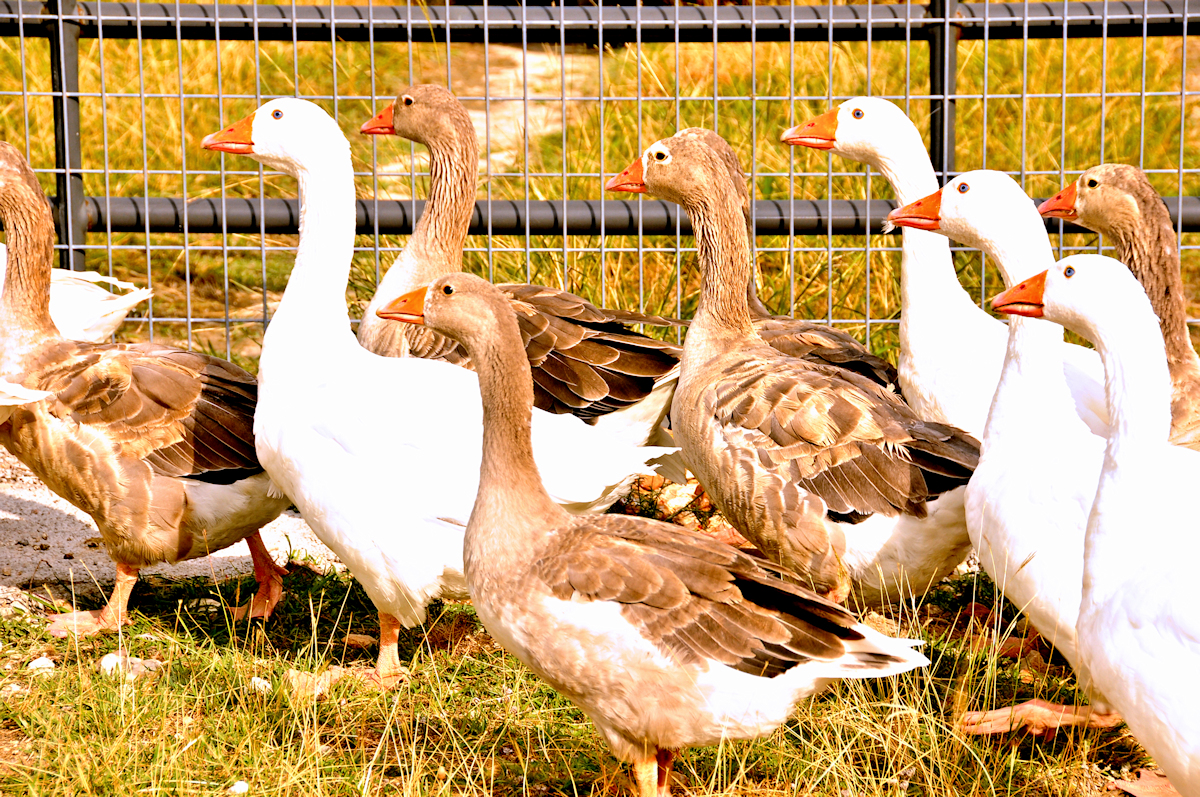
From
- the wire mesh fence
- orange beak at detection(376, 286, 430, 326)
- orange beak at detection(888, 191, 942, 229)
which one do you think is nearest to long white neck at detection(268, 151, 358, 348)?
orange beak at detection(376, 286, 430, 326)

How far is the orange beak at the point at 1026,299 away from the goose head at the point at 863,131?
182cm

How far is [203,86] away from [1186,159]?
7.31 m

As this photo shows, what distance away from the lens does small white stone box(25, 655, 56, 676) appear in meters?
3.81

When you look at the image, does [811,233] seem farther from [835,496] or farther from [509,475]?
[509,475]

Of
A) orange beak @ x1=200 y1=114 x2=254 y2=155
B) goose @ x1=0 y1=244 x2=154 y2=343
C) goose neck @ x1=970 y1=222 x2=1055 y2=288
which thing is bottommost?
goose @ x1=0 y1=244 x2=154 y2=343

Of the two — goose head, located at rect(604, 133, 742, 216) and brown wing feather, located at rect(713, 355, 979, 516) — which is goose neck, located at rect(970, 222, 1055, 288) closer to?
brown wing feather, located at rect(713, 355, 979, 516)

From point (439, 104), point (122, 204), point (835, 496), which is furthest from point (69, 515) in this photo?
point (835, 496)

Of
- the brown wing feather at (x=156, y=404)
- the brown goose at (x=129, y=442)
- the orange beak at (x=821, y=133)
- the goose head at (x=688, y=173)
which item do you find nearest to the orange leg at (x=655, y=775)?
the brown goose at (x=129, y=442)

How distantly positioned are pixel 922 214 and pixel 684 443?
1122 millimetres

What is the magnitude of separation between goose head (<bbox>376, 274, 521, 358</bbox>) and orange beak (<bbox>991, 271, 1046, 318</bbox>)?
1.25 meters

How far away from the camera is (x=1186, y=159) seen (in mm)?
9000

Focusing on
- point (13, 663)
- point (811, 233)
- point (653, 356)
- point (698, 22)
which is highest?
point (698, 22)

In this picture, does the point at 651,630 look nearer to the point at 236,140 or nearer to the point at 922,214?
the point at 922,214

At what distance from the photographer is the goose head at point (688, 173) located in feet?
15.9
